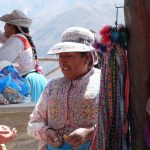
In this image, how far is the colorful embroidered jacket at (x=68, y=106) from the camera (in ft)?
10.0

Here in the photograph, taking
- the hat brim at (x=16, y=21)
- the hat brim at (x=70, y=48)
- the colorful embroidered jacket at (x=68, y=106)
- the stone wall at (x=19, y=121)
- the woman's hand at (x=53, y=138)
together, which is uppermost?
the hat brim at (x=70, y=48)

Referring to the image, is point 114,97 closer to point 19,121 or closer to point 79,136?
point 79,136

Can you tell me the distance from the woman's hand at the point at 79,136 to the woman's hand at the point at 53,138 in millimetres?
Answer: 129

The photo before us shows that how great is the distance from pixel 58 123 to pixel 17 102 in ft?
6.81

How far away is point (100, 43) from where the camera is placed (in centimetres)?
275

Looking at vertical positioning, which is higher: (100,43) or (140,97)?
(100,43)

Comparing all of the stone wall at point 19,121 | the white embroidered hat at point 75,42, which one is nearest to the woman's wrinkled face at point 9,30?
the stone wall at point 19,121

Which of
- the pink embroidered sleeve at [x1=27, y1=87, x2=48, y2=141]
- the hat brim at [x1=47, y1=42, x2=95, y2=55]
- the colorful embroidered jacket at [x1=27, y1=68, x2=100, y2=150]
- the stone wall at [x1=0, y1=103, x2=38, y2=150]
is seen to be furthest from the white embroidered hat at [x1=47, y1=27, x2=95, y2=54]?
the stone wall at [x1=0, y1=103, x2=38, y2=150]

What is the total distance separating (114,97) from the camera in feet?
A: 8.69

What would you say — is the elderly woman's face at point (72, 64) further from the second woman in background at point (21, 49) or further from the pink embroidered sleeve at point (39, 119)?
the second woman in background at point (21, 49)

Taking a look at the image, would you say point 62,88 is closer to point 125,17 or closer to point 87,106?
point 87,106

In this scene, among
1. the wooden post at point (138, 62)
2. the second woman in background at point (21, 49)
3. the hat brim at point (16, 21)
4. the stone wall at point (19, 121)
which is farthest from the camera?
the hat brim at point (16, 21)

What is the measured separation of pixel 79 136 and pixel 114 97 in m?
0.40

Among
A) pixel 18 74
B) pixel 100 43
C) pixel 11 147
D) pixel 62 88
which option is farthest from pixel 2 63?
pixel 100 43
